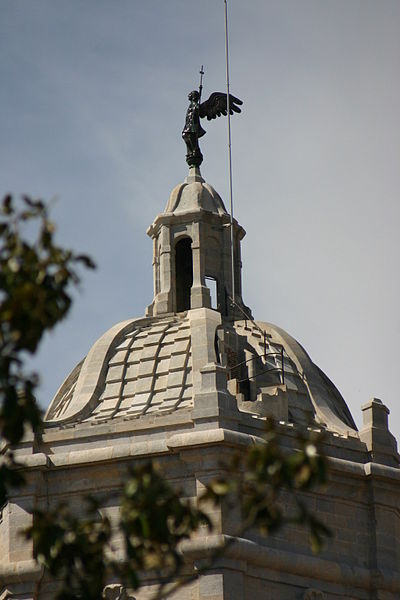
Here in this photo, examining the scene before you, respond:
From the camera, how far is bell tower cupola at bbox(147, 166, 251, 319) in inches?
1788

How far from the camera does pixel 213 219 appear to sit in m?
46.2

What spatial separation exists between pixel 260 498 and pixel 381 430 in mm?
23423

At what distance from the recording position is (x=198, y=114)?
159 ft

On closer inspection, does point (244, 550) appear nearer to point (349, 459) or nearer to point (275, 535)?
point (275, 535)

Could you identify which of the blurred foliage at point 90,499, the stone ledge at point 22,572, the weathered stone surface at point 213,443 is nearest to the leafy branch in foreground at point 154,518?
the blurred foliage at point 90,499

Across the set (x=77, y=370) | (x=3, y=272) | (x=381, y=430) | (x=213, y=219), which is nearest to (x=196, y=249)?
(x=213, y=219)

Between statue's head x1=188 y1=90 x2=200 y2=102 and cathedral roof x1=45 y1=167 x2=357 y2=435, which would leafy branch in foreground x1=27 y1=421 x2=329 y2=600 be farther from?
statue's head x1=188 y1=90 x2=200 y2=102

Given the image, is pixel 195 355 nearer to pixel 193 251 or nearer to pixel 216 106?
pixel 193 251

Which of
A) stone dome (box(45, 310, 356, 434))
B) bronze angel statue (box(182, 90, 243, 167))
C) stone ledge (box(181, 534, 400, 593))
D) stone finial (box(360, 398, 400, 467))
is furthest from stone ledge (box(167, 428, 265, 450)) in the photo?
bronze angel statue (box(182, 90, 243, 167))

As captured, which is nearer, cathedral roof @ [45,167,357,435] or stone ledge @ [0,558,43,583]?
stone ledge @ [0,558,43,583]

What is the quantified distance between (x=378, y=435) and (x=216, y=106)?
11.4 metres

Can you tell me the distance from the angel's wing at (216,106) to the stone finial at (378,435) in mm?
10347

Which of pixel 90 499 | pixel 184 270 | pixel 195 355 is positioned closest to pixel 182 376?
pixel 195 355

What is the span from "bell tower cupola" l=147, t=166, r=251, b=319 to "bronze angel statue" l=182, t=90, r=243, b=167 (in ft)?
4.15
